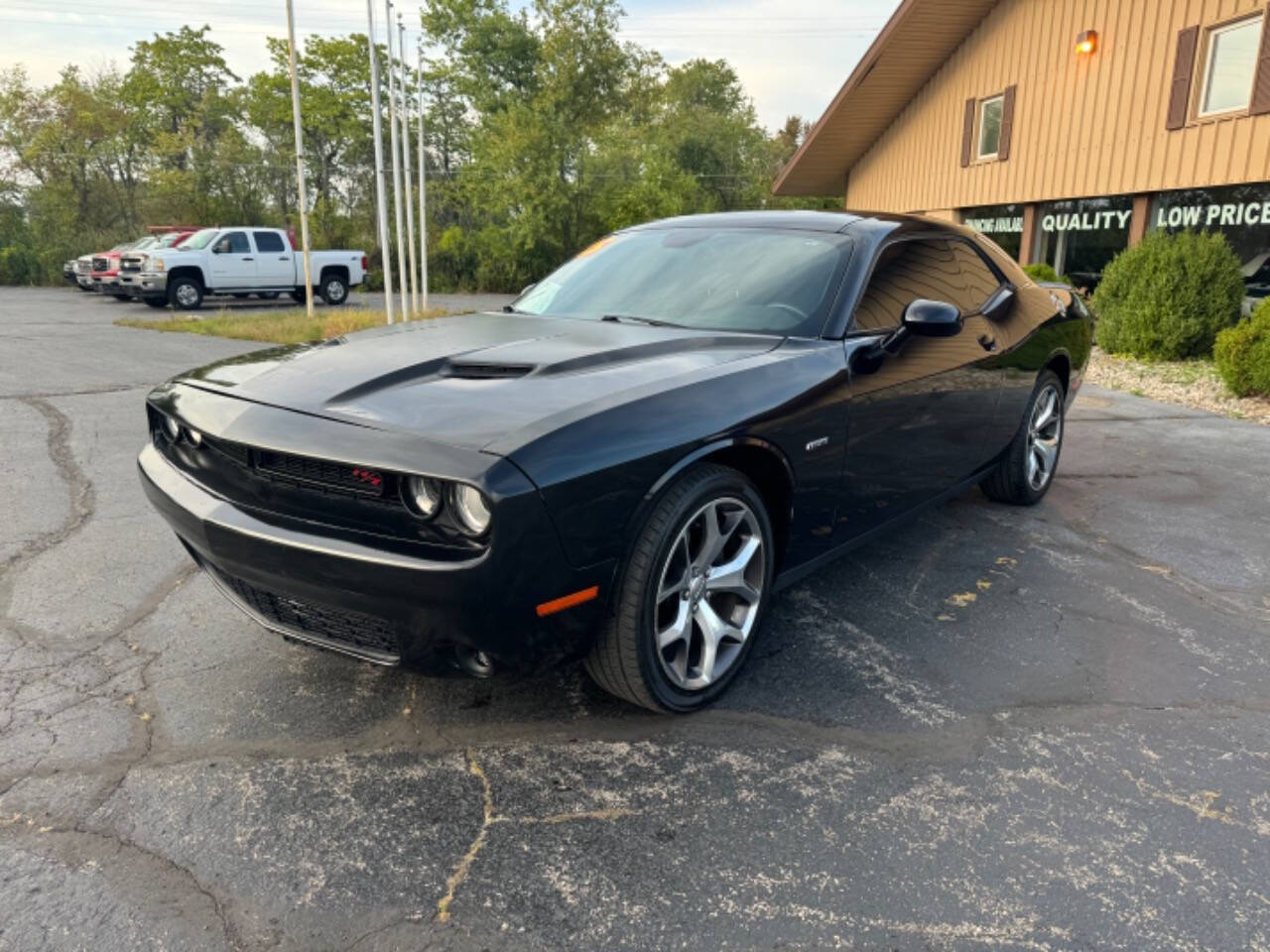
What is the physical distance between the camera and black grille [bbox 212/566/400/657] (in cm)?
230

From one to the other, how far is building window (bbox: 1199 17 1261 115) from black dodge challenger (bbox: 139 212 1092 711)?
33.0 feet

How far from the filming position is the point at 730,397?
268 centimetres

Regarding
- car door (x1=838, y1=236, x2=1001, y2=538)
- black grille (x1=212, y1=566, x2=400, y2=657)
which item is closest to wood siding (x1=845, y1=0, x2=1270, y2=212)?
car door (x1=838, y1=236, x2=1001, y2=538)

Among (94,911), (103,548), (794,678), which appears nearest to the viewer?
(94,911)

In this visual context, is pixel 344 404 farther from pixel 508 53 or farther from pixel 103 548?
pixel 508 53

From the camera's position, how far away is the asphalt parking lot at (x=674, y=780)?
76.1 inches

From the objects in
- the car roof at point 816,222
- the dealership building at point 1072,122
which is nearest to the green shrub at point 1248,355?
the dealership building at point 1072,122

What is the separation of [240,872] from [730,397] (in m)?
1.77

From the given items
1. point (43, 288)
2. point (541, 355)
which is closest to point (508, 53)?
point (43, 288)

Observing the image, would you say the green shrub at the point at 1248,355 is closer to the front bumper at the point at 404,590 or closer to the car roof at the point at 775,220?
the car roof at the point at 775,220

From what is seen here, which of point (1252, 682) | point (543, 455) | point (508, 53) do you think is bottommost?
point (1252, 682)

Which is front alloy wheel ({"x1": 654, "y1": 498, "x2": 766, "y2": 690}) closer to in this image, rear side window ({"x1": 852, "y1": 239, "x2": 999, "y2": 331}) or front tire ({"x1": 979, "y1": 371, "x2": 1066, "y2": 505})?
rear side window ({"x1": 852, "y1": 239, "x2": 999, "y2": 331})

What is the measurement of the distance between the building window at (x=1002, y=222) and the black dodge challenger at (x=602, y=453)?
44.2ft

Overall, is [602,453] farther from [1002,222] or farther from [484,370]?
[1002,222]
